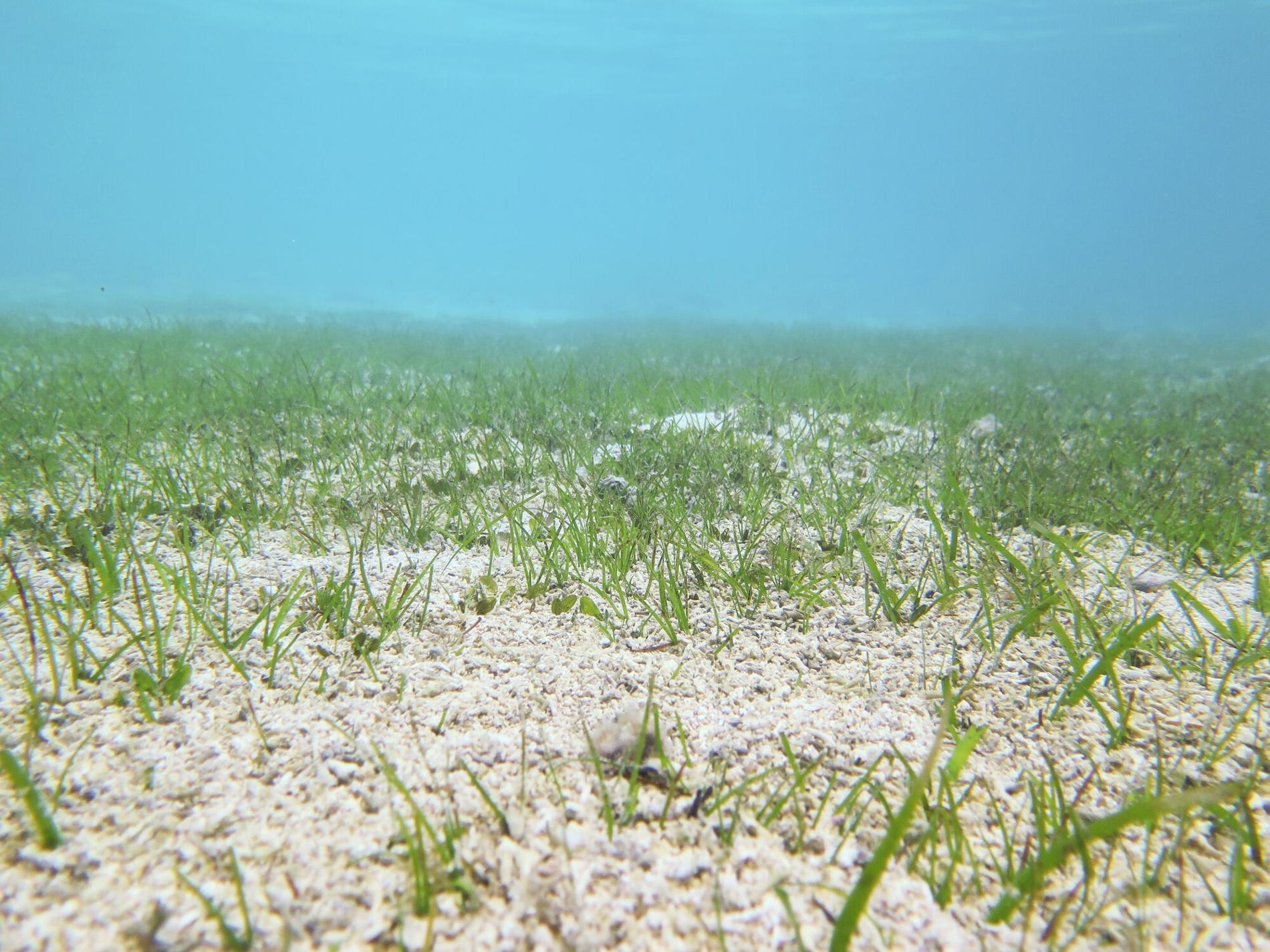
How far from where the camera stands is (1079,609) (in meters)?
2.15

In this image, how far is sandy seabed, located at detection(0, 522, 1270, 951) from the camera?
1.25 meters

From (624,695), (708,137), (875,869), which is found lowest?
(624,695)

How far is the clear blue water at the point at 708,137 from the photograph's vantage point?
61.9 metres

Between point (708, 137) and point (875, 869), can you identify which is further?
point (708, 137)

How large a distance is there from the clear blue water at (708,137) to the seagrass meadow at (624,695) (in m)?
34.5

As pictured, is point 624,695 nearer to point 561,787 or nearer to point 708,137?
point 561,787

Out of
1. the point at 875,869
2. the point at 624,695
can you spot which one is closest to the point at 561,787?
the point at 624,695

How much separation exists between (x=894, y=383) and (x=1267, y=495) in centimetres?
536

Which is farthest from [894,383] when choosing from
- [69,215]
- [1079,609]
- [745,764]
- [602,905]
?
[69,215]

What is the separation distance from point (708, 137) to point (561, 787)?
19187cm

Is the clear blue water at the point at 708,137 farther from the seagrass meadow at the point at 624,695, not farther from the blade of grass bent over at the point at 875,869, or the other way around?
the blade of grass bent over at the point at 875,869

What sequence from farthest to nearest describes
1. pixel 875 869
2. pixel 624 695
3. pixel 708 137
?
1. pixel 708 137
2. pixel 624 695
3. pixel 875 869

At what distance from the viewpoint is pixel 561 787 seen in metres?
1.62

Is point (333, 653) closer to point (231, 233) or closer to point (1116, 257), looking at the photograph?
point (1116, 257)
